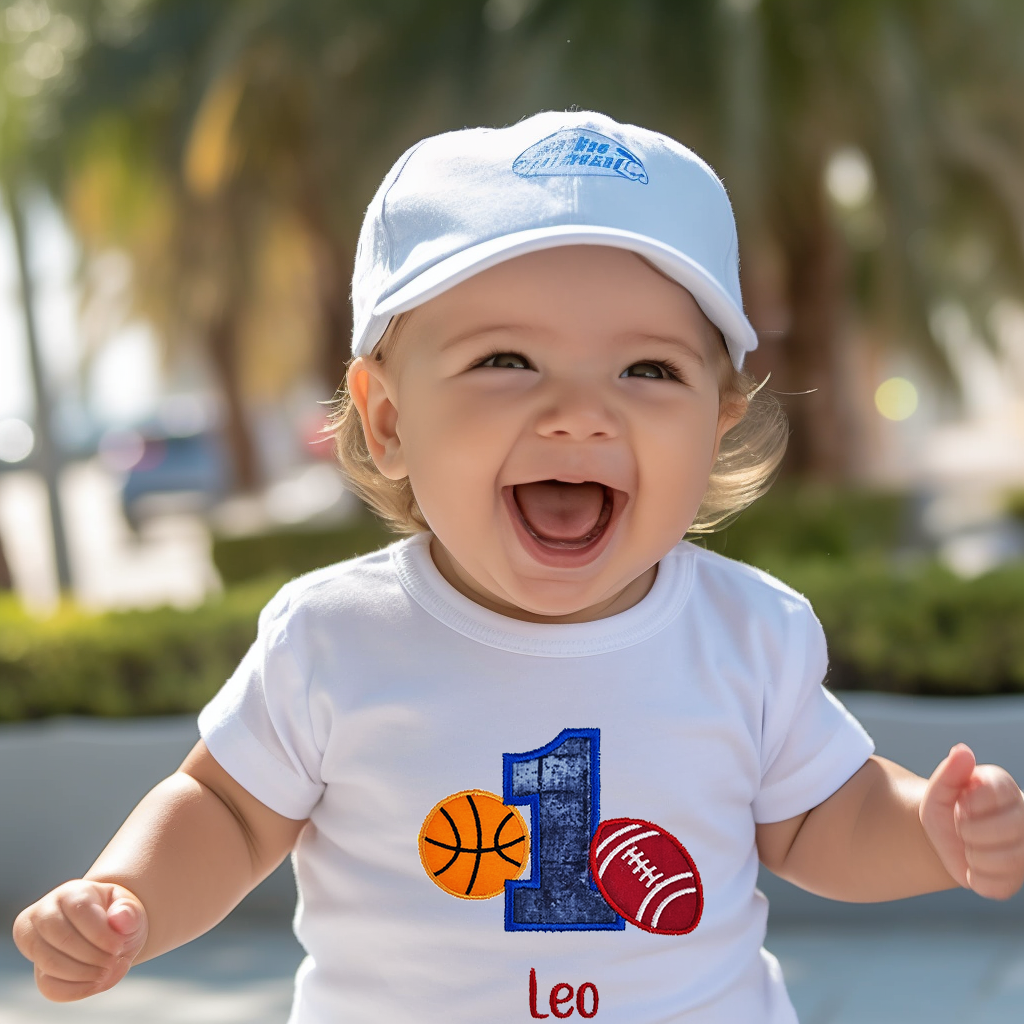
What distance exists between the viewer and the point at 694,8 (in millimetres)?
7133

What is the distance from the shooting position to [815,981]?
3.25m

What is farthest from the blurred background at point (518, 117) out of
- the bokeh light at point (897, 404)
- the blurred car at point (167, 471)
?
the bokeh light at point (897, 404)

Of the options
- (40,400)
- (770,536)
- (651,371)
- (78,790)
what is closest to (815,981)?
(78,790)

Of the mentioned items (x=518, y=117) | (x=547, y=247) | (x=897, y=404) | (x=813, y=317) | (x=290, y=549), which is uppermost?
(x=547, y=247)

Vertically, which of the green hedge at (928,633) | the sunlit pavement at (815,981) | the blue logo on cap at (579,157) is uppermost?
the blue logo on cap at (579,157)

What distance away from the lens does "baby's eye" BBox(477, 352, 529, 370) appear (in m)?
1.44

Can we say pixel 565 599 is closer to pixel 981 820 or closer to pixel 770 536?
pixel 981 820

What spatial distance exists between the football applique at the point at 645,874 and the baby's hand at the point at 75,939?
0.52 metres

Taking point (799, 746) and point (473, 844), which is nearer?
point (473, 844)

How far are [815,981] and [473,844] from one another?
83.9 inches

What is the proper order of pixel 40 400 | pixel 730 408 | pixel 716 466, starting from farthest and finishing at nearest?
pixel 40 400 < pixel 716 466 < pixel 730 408

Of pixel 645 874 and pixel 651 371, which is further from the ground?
pixel 651 371

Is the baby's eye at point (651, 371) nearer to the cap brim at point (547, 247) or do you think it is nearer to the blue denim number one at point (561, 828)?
the cap brim at point (547, 247)

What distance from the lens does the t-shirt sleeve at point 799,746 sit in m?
1.56
